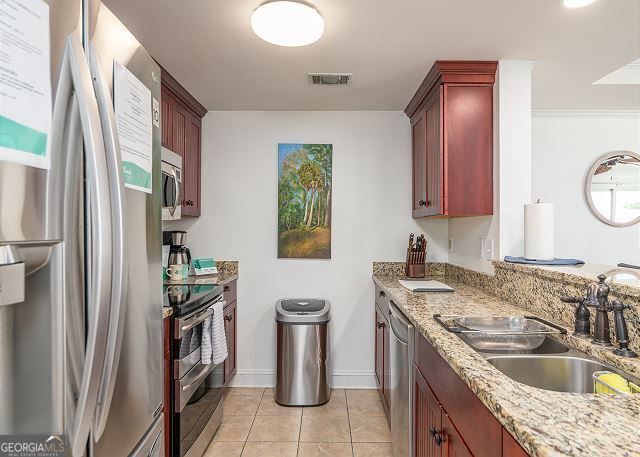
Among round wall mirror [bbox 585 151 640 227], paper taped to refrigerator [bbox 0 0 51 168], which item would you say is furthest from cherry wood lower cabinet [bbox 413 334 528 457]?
round wall mirror [bbox 585 151 640 227]

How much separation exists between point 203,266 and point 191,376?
4.19 feet

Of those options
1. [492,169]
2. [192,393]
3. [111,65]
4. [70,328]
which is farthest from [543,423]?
[492,169]

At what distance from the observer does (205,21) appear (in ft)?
6.13

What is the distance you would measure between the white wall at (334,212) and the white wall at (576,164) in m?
1.16

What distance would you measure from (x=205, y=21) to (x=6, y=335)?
1.73 meters

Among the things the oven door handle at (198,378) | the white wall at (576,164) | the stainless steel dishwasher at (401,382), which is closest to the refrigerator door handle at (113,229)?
the oven door handle at (198,378)

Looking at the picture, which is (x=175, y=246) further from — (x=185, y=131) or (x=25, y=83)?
(x=25, y=83)

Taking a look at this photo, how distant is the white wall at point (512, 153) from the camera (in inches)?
90.9

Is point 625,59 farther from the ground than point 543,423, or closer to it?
farther from the ground

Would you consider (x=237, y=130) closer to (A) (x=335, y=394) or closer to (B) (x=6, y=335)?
(A) (x=335, y=394)

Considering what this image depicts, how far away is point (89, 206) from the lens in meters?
0.76

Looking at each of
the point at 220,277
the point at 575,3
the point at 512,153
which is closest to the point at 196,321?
the point at 220,277

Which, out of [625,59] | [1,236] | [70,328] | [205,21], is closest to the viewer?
[1,236]

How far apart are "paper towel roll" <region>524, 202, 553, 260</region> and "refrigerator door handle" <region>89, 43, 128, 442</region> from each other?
2010 millimetres
